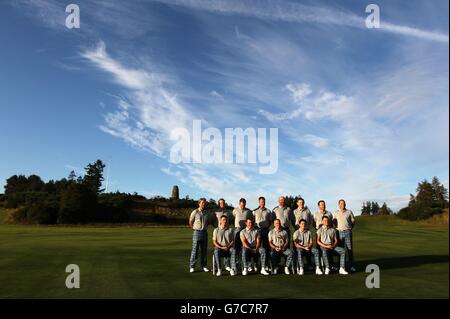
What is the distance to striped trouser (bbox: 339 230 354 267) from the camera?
13504 millimetres

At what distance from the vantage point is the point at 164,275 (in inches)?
501

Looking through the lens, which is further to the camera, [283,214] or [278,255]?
[283,214]

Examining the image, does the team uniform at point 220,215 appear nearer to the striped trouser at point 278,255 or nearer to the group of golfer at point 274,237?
the group of golfer at point 274,237

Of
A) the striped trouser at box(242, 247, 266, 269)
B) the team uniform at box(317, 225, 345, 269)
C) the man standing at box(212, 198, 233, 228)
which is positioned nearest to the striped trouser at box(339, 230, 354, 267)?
the team uniform at box(317, 225, 345, 269)

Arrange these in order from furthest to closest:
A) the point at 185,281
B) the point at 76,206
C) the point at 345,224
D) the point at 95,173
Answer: the point at 95,173, the point at 76,206, the point at 345,224, the point at 185,281

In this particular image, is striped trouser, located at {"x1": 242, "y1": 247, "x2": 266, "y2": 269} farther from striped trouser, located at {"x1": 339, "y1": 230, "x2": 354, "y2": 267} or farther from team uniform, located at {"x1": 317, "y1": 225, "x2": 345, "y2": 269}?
striped trouser, located at {"x1": 339, "y1": 230, "x2": 354, "y2": 267}

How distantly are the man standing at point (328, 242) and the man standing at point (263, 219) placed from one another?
1722 millimetres

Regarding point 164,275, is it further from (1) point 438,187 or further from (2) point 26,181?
(2) point 26,181

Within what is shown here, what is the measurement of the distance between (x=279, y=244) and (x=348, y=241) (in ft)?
7.61

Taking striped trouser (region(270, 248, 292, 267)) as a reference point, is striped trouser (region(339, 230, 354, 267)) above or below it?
above

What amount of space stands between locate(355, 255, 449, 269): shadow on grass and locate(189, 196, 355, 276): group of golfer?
183cm

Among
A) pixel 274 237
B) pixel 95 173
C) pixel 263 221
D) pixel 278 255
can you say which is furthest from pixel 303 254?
pixel 95 173

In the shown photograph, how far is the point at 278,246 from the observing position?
1334 centimetres

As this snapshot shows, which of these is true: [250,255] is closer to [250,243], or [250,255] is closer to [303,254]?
[250,243]
